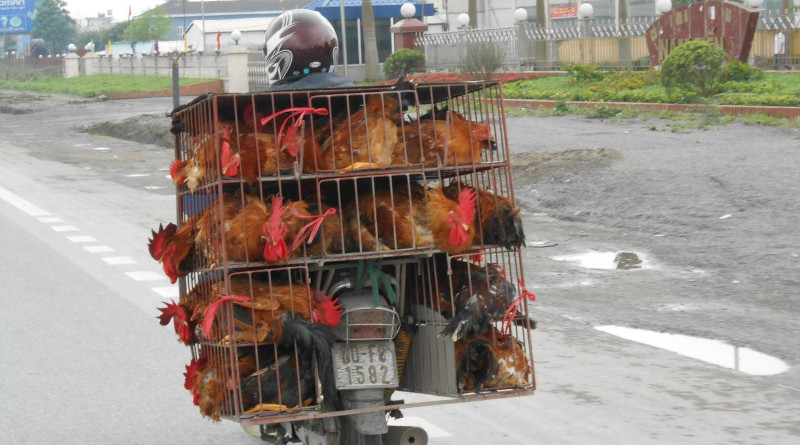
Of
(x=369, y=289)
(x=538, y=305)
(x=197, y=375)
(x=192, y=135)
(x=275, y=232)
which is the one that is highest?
(x=192, y=135)

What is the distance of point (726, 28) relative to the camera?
2673 centimetres

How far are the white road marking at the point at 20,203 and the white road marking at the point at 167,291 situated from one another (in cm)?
538

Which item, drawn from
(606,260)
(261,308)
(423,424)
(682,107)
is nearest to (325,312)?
(261,308)

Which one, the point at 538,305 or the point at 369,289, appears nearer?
the point at 369,289

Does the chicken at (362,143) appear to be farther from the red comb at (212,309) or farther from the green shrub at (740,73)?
the green shrub at (740,73)

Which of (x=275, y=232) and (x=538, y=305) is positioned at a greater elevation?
(x=275, y=232)

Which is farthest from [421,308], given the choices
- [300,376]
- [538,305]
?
[538,305]

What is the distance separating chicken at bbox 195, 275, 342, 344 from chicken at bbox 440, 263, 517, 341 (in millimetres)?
458

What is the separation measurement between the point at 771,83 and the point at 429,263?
20.1m

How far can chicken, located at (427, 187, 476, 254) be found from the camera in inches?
167

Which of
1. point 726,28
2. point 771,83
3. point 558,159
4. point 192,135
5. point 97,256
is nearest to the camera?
point 192,135

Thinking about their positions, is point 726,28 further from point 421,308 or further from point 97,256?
point 421,308

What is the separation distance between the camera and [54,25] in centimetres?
13088

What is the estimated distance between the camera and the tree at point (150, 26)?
11901 centimetres
